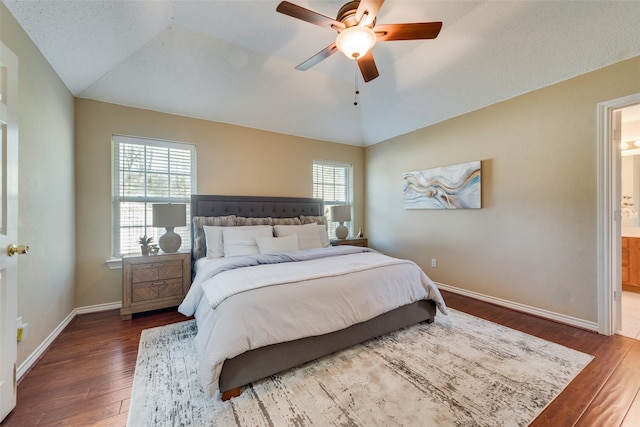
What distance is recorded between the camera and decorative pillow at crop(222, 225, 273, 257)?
10.1 ft

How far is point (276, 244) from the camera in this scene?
3.17 meters

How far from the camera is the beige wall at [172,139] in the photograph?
9.84ft

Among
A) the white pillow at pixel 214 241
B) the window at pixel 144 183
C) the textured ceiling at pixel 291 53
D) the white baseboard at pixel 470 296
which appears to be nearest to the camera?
the white baseboard at pixel 470 296

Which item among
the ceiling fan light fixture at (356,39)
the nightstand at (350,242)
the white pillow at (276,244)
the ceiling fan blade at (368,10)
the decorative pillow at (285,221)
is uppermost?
the ceiling fan blade at (368,10)

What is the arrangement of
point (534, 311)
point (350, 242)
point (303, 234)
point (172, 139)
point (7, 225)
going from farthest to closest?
point (350, 242) < point (303, 234) < point (172, 139) < point (534, 311) < point (7, 225)

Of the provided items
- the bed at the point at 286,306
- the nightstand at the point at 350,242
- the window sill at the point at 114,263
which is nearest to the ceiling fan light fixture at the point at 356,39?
the bed at the point at 286,306

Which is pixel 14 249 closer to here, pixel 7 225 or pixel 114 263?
pixel 7 225

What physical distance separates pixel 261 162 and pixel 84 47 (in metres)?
2.25

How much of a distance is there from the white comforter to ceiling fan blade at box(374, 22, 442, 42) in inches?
72.8

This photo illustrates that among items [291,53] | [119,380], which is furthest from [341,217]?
[119,380]

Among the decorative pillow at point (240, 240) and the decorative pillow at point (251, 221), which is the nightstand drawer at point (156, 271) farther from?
the decorative pillow at point (251, 221)

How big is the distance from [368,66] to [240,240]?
7.58ft

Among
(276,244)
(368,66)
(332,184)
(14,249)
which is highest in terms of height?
(368,66)

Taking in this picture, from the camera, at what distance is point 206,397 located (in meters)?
1.63
